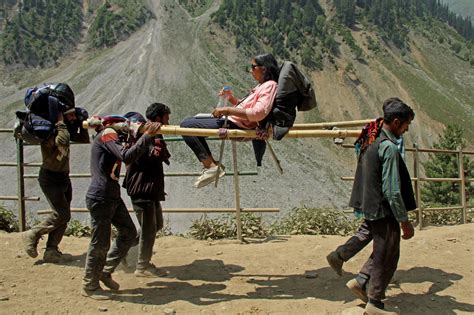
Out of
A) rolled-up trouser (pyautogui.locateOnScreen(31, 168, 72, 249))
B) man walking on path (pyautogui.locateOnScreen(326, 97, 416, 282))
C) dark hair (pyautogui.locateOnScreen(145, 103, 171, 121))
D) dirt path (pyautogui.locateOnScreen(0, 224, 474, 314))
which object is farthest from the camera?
rolled-up trouser (pyautogui.locateOnScreen(31, 168, 72, 249))

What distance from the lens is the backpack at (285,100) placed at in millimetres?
4348

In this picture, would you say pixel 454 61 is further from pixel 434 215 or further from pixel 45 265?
pixel 45 265

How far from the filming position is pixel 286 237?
6770 mm

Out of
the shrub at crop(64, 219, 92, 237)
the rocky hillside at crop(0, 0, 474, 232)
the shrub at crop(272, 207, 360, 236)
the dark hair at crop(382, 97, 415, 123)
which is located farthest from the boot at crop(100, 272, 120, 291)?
the rocky hillside at crop(0, 0, 474, 232)

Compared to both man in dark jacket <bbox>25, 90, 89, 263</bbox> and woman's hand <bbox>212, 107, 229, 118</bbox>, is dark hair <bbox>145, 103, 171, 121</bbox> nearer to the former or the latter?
woman's hand <bbox>212, 107, 229, 118</bbox>

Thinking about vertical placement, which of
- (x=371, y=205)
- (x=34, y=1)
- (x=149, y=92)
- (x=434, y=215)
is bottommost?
(x=434, y=215)

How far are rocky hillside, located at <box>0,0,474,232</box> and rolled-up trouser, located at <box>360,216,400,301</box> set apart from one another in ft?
47.3

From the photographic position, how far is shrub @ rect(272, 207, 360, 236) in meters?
7.27

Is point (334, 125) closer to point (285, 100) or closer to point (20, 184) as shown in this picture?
point (285, 100)

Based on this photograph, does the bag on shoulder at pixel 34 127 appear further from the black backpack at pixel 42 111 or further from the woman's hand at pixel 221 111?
the woman's hand at pixel 221 111

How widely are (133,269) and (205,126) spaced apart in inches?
76.3

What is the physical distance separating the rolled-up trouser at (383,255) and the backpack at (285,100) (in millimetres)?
1176

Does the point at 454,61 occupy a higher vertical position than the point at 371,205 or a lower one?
higher

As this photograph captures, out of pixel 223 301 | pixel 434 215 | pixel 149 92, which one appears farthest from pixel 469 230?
pixel 149 92
